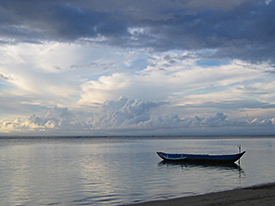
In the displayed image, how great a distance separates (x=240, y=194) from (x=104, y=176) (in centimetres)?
1620

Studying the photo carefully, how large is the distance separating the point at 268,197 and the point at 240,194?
7.05 ft

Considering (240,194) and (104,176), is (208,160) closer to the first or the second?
(104,176)

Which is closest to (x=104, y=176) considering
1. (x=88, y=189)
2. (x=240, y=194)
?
(x=88, y=189)

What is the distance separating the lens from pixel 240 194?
753 inches

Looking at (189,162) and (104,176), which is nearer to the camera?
(104,176)

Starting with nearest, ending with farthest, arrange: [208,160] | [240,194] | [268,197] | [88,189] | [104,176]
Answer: [268,197]
[240,194]
[88,189]
[104,176]
[208,160]

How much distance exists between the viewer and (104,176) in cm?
3089

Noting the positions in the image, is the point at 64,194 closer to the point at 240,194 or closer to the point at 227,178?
the point at 240,194

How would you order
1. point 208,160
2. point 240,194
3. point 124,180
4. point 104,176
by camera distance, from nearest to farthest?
point 240,194 → point 124,180 → point 104,176 → point 208,160

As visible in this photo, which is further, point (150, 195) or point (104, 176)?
point (104, 176)

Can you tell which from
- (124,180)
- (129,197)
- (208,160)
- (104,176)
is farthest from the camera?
(208,160)

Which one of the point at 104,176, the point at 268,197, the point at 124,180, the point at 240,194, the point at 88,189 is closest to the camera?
the point at 268,197

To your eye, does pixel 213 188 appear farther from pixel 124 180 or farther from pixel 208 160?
pixel 208 160

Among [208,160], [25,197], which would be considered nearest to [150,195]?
[25,197]
